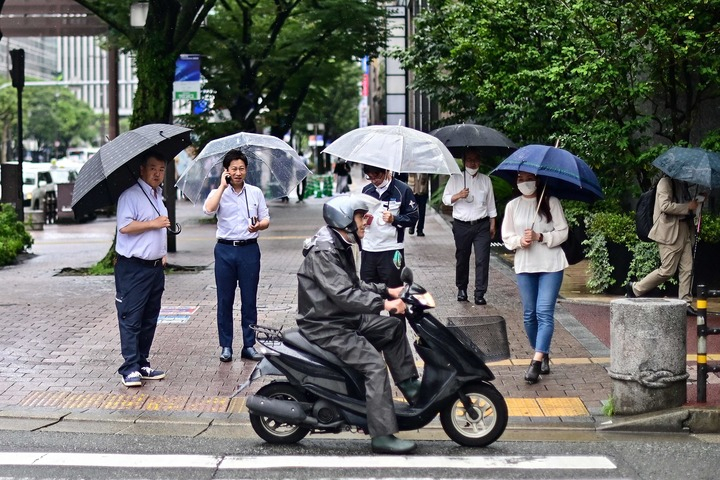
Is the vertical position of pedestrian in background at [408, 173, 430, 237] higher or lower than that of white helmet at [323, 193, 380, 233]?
lower

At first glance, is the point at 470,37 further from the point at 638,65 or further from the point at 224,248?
the point at 224,248

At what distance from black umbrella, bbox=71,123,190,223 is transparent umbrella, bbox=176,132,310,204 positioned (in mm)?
987

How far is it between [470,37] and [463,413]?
38.3ft

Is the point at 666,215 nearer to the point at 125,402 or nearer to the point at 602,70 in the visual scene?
the point at 602,70

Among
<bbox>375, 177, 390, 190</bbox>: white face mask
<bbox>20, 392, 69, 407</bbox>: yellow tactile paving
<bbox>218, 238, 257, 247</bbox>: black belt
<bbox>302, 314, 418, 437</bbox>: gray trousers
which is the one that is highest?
<bbox>375, 177, 390, 190</bbox>: white face mask

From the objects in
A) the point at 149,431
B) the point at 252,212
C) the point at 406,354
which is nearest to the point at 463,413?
the point at 406,354

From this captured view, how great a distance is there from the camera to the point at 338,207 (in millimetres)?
6844

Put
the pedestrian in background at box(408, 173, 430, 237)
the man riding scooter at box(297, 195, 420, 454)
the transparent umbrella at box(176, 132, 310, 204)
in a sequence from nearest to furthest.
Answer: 1. the man riding scooter at box(297, 195, 420, 454)
2. the transparent umbrella at box(176, 132, 310, 204)
3. the pedestrian in background at box(408, 173, 430, 237)

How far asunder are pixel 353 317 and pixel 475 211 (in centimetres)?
626

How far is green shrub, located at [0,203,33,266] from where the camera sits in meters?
18.5

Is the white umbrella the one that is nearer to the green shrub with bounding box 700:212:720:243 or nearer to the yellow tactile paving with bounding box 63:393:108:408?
the yellow tactile paving with bounding box 63:393:108:408

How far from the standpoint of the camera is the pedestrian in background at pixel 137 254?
8.77 m

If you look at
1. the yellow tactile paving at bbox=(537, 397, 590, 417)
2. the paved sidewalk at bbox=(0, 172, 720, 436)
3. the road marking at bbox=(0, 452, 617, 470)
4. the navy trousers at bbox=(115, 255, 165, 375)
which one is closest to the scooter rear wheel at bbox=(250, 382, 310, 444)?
the road marking at bbox=(0, 452, 617, 470)

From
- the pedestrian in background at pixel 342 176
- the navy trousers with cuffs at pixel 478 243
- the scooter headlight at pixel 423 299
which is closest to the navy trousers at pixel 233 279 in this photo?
the scooter headlight at pixel 423 299
